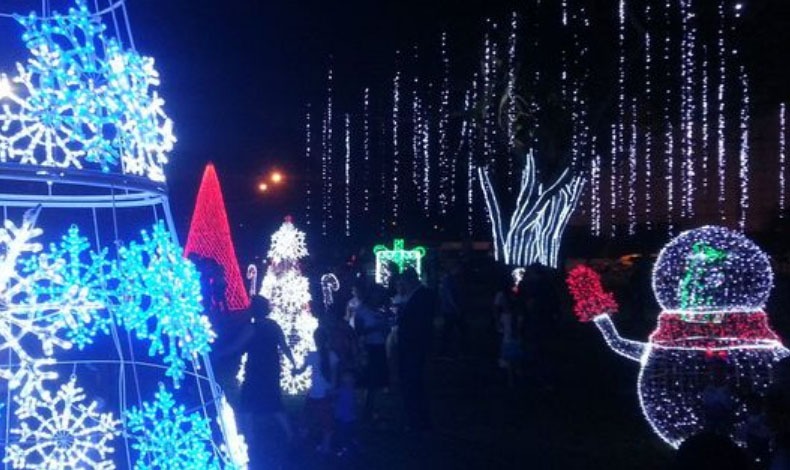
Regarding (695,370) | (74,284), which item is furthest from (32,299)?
(695,370)

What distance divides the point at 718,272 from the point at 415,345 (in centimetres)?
377

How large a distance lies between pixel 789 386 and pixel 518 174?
87.9 feet

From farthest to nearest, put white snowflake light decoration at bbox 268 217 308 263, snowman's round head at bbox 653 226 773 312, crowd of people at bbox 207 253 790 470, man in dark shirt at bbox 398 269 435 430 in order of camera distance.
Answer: white snowflake light decoration at bbox 268 217 308 263
man in dark shirt at bbox 398 269 435 430
snowman's round head at bbox 653 226 773 312
crowd of people at bbox 207 253 790 470

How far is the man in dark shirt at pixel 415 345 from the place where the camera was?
11.7 meters

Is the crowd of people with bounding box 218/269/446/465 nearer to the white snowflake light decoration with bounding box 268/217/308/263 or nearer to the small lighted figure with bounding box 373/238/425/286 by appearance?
the white snowflake light decoration with bounding box 268/217/308/263

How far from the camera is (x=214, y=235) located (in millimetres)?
15695

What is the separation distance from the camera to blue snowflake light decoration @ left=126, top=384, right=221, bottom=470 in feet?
15.8

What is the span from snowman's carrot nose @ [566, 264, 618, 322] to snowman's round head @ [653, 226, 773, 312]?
2.43 ft

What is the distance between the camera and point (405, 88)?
27547 millimetres

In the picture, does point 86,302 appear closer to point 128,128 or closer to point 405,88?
point 128,128

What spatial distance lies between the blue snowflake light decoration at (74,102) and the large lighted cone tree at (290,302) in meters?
10.4

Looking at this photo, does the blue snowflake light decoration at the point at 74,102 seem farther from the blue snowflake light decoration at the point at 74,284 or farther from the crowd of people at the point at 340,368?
the crowd of people at the point at 340,368

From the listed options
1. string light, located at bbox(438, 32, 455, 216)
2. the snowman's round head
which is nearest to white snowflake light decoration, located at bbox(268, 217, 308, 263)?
the snowman's round head

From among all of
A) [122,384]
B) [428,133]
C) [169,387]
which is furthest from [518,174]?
[122,384]
